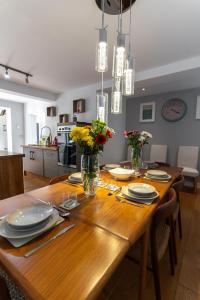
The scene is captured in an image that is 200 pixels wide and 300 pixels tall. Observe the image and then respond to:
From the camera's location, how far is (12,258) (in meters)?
0.60

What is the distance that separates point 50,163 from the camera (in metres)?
3.85

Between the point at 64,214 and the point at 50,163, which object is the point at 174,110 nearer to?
the point at 50,163

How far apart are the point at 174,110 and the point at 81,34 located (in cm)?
288

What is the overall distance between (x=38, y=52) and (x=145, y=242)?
2.68 metres

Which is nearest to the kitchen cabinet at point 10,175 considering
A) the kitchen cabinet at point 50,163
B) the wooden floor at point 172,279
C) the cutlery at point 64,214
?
the kitchen cabinet at point 50,163

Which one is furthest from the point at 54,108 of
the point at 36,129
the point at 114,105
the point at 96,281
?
the point at 96,281

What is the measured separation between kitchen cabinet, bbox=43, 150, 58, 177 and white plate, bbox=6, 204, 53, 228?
288cm

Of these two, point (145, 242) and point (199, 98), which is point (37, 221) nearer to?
point (145, 242)

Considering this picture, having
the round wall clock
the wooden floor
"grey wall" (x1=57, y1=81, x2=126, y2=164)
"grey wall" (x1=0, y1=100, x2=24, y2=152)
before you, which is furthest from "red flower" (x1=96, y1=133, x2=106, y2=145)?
"grey wall" (x1=0, y1=100, x2=24, y2=152)

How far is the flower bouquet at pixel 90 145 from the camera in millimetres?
1080

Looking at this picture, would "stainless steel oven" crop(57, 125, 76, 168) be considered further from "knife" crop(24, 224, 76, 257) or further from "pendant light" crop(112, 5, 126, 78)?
"knife" crop(24, 224, 76, 257)

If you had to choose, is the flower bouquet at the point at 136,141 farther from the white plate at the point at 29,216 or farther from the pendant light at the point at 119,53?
the white plate at the point at 29,216

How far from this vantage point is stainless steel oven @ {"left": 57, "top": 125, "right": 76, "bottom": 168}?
335 cm

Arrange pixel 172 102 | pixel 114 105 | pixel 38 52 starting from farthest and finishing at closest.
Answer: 1. pixel 172 102
2. pixel 38 52
3. pixel 114 105
